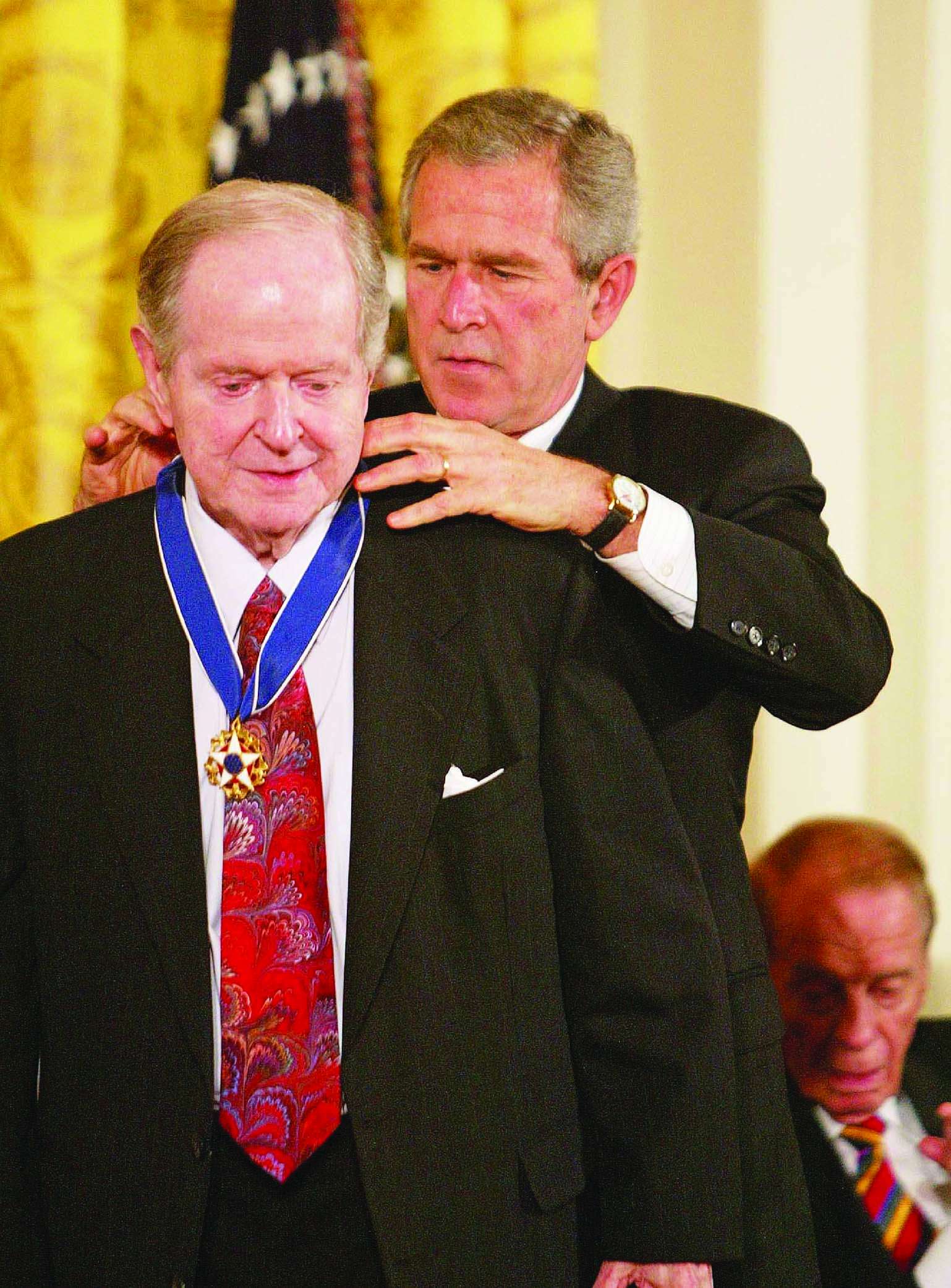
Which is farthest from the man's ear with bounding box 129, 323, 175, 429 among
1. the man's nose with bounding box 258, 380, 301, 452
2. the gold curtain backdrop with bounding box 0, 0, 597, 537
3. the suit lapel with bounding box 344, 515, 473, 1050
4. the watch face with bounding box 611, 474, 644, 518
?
the gold curtain backdrop with bounding box 0, 0, 597, 537

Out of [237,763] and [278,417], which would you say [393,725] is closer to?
[237,763]

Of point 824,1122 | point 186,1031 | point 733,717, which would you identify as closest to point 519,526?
point 733,717

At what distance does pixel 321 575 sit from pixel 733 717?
2.02 ft

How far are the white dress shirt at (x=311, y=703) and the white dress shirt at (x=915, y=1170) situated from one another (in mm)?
1141

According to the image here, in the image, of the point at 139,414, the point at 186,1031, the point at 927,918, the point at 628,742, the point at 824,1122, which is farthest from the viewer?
the point at 927,918

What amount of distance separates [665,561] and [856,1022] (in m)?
1.12

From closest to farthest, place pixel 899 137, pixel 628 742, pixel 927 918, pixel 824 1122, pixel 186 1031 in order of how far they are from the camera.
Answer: pixel 186 1031, pixel 628 742, pixel 824 1122, pixel 927 918, pixel 899 137

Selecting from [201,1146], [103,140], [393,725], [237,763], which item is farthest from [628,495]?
[103,140]

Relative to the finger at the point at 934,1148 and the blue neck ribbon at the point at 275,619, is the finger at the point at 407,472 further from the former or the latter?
the finger at the point at 934,1148

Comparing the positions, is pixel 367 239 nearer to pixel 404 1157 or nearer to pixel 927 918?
pixel 404 1157

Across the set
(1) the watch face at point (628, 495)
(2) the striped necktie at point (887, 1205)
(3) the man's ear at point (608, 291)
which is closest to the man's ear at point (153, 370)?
(1) the watch face at point (628, 495)

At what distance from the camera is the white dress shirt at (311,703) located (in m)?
1.42

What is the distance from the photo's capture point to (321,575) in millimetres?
1449

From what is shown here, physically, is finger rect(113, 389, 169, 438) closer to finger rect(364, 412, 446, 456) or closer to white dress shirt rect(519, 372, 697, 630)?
finger rect(364, 412, 446, 456)
